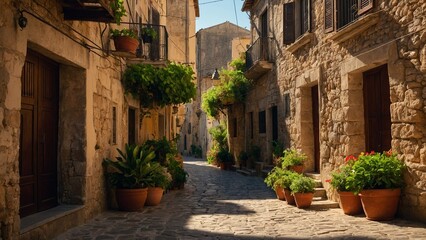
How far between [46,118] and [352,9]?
18.6 ft

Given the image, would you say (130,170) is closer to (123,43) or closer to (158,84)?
(123,43)

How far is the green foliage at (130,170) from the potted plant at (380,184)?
3.78 metres

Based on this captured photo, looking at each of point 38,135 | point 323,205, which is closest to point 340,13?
point 323,205

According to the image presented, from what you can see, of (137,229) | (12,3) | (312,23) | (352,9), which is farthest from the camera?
(312,23)

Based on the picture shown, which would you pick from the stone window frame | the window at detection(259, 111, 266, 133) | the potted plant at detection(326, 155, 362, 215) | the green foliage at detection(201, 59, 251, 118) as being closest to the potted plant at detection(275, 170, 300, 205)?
the potted plant at detection(326, 155, 362, 215)

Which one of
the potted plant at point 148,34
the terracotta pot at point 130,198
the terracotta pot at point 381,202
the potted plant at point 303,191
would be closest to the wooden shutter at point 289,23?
the potted plant at point 148,34

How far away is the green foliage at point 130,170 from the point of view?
746 centimetres

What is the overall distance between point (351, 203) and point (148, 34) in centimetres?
595

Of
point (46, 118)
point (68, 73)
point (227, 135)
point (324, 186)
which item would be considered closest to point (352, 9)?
point (324, 186)

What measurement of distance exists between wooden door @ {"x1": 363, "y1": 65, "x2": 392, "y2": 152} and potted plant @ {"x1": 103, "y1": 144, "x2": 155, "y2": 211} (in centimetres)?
422

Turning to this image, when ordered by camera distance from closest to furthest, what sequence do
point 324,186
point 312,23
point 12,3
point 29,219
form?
point 12,3, point 29,219, point 324,186, point 312,23

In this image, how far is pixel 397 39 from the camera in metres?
6.13

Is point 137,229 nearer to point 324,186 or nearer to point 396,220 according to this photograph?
point 396,220

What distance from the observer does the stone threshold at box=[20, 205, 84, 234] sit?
15.6ft
